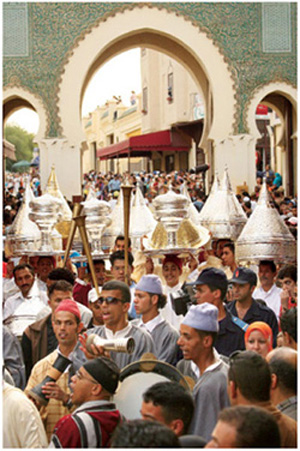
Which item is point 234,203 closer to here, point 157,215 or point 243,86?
point 157,215

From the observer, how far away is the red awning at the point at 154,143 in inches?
1302

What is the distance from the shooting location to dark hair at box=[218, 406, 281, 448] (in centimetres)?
286

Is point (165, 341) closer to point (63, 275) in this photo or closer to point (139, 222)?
point (63, 275)

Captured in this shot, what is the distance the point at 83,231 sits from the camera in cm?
611

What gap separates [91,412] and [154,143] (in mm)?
30516

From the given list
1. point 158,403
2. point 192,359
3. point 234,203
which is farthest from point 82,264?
point 158,403

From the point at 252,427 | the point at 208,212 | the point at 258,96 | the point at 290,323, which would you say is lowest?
the point at 252,427

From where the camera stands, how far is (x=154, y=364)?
13.7ft

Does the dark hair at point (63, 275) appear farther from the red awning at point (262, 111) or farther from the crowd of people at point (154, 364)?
the red awning at point (262, 111)

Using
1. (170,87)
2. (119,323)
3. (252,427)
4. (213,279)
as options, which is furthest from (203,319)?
(170,87)

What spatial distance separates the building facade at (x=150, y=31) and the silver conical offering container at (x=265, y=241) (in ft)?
46.1

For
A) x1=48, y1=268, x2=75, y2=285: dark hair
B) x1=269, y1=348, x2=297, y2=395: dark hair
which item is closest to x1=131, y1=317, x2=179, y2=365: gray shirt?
x1=48, y1=268, x2=75, y2=285: dark hair

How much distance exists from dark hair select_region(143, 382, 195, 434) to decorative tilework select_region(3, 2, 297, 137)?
18.4 meters

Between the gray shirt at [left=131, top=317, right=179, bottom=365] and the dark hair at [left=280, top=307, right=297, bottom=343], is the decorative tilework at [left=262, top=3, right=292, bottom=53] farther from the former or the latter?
the dark hair at [left=280, top=307, right=297, bottom=343]
